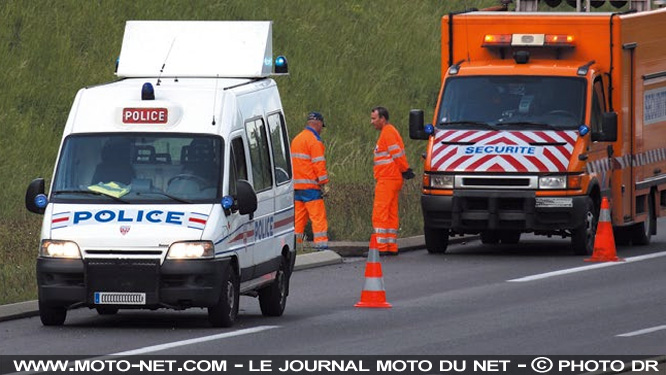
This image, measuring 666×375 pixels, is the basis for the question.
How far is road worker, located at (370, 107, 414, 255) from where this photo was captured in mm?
23828

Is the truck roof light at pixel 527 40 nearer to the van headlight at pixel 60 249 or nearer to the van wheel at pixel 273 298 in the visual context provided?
the van wheel at pixel 273 298

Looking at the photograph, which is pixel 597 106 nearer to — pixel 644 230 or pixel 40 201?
pixel 644 230

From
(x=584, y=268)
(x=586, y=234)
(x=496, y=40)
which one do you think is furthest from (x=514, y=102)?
(x=584, y=268)

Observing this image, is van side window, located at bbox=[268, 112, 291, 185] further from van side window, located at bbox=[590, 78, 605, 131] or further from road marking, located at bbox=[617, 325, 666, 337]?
van side window, located at bbox=[590, 78, 605, 131]

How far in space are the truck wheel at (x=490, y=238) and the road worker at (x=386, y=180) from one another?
1650 millimetres

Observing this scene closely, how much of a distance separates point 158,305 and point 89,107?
6.94 ft

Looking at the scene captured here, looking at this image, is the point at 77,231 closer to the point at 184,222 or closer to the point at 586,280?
the point at 184,222

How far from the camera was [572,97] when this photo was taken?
78.3 ft

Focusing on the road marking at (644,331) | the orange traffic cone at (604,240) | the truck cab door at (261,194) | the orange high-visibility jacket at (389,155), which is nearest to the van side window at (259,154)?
the truck cab door at (261,194)

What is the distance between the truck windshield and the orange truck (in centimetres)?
1

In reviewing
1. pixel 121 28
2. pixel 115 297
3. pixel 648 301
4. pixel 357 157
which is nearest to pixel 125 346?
pixel 115 297

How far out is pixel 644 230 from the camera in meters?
26.0

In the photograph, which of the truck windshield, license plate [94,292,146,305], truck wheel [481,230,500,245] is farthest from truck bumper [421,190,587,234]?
license plate [94,292,146,305]
